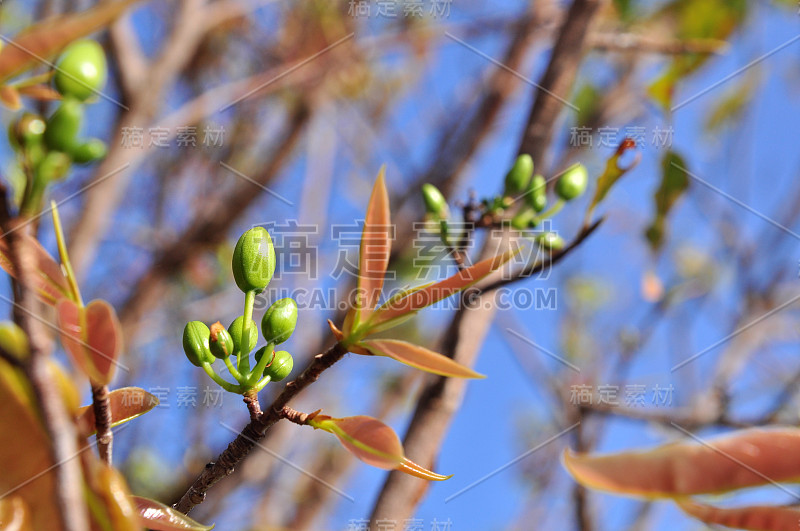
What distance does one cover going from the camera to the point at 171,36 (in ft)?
6.47

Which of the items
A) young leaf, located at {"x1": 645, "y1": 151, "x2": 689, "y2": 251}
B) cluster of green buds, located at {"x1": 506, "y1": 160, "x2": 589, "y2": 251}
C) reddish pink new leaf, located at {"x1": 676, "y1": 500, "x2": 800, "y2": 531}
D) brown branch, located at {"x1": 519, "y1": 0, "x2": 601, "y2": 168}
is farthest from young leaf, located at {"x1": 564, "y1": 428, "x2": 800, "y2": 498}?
young leaf, located at {"x1": 645, "y1": 151, "x2": 689, "y2": 251}

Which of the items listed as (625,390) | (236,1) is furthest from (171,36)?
(625,390)

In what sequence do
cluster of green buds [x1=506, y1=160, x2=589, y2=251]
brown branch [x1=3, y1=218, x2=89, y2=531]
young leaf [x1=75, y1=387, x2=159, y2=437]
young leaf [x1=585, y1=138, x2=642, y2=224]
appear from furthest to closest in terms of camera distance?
cluster of green buds [x1=506, y1=160, x2=589, y2=251] < young leaf [x1=585, y1=138, x2=642, y2=224] < young leaf [x1=75, y1=387, x2=159, y2=437] < brown branch [x1=3, y1=218, x2=89, y2=531]

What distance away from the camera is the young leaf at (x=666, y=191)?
1.06 metres

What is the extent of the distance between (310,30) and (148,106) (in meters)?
1.11

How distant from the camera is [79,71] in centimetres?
46

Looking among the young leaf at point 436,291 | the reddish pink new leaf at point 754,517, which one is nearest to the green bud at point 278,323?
the young leaf at point 436,291

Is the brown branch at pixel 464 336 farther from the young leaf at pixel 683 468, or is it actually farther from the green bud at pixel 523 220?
the young leaf at pixel 683 468

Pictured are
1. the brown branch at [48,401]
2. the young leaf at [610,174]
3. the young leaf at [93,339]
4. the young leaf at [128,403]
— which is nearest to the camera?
the brown branch at [48,401]

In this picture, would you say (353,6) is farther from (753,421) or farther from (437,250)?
(753,421)

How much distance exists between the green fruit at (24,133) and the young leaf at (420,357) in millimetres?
271

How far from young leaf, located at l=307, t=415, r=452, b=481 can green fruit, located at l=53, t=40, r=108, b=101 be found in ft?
1.05

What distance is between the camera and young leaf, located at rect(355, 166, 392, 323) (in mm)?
466

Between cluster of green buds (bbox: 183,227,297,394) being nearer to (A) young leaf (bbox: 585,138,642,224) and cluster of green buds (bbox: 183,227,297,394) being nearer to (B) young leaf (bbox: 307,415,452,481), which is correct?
(B) young leaf (bbox: 307,415,452,481)
